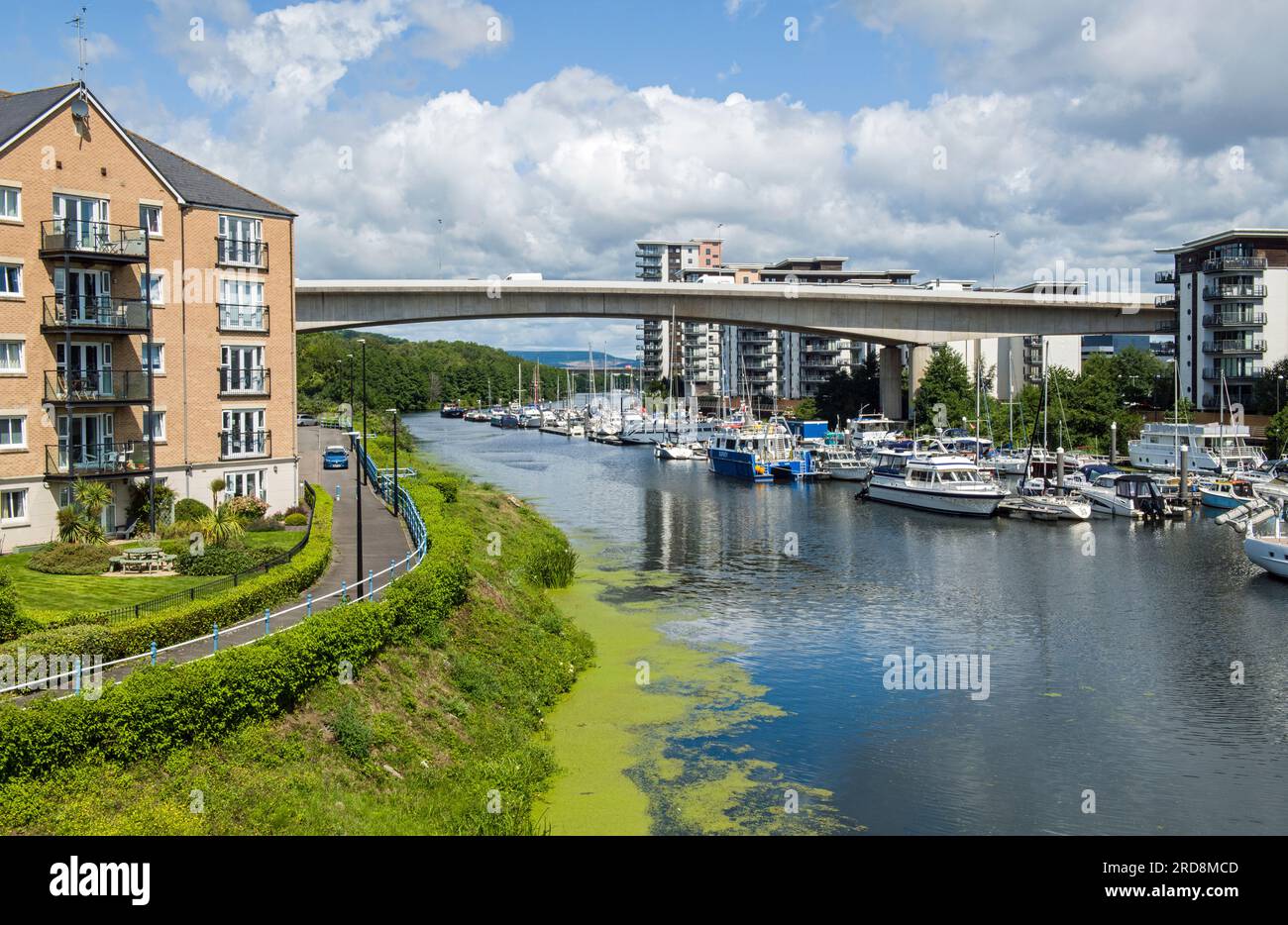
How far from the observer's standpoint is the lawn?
29062 mm

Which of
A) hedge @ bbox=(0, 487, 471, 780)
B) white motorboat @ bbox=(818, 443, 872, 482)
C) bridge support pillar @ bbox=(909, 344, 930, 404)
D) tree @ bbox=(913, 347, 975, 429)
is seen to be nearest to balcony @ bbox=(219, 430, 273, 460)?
hedge @ bbox=(0, 487, 471, 780)

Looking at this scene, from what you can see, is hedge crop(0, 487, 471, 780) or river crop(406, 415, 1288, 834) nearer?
hedge crop(0, 487, 471, 780)

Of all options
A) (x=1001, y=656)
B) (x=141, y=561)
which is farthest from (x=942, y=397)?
(x=141, y=561)

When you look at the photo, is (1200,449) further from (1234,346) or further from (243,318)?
(243,318)

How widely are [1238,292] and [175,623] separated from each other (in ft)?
325

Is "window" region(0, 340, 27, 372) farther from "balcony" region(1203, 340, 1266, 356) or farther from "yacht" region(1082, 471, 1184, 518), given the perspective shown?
"balcony" region(1203, 340, 1266, 356)

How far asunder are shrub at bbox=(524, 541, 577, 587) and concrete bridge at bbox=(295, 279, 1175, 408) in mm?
41990

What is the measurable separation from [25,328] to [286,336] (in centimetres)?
1180

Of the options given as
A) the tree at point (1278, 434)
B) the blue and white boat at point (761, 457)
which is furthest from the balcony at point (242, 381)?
the tree at point (1278, 434)

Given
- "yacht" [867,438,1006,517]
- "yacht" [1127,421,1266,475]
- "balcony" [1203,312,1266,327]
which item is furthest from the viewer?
"balcony" [1203,312,1266,327]

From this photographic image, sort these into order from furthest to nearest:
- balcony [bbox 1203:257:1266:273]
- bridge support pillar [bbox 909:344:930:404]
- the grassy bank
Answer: bridge support pillar [bbox 909:344:930:404], balcony [bbox 1203:257:1266:273], the grassy bank
